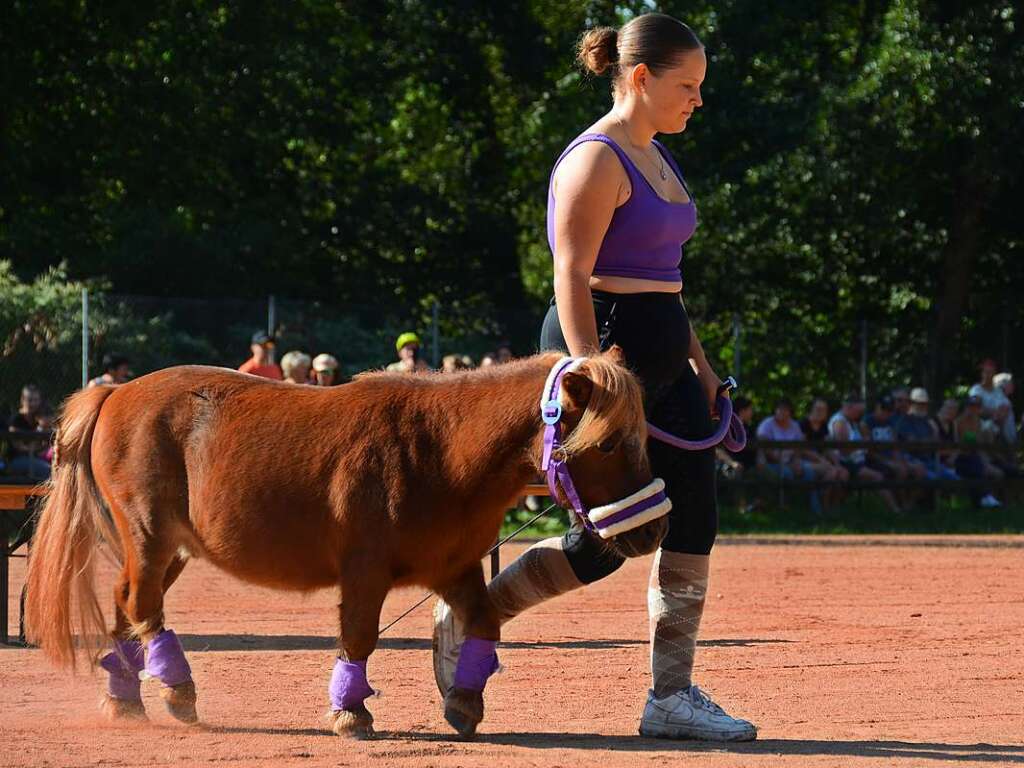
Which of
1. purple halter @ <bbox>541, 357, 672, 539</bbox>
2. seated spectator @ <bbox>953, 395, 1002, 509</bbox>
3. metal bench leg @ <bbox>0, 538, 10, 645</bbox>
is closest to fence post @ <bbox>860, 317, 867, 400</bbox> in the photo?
seated spectator @ <bbox>953, 395, 1002, 509</bbox>

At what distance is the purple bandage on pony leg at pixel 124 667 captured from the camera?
19.0 feet

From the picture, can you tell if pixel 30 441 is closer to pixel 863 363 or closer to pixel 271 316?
pixel 271 316

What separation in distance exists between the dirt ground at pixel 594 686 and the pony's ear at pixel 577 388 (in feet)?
3.53

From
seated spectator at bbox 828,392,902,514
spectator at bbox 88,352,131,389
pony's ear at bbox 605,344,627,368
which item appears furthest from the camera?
seated spectator at bbox 828,392,902,514

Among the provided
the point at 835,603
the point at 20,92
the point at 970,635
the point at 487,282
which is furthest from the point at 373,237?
the point at 970,635

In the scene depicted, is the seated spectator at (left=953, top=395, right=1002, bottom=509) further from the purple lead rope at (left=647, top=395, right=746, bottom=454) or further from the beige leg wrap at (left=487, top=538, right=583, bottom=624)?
the beige leg wrap at (left=487, top=538, right=583, bottom=624)

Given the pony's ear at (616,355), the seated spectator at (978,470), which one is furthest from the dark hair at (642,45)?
the seated spectator at (978,470)

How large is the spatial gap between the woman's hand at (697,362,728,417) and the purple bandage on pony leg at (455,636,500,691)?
1098 millimetres

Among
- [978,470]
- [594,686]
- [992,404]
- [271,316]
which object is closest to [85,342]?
[271,316]

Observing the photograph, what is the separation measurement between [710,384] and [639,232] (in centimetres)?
70

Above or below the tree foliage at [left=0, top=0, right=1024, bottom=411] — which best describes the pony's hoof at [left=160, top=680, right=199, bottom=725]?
below

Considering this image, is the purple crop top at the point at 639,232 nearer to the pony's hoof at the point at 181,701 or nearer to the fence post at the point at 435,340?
the pony's hoof at the point at 181,701

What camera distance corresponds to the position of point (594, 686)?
6.74 metres

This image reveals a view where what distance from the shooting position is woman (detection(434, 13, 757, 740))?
17.1ft
